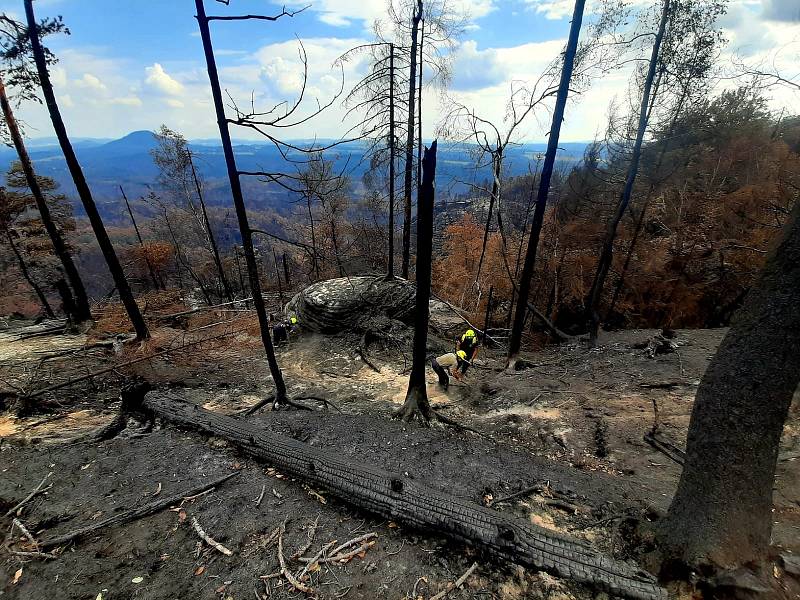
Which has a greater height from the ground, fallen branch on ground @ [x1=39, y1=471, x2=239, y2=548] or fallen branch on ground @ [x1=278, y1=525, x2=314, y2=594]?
fallen branch on ground @ [x1=278, y1=525, x2=314, y2=594]

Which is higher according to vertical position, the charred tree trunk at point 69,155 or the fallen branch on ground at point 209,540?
the charred tree trunk at point 69,155

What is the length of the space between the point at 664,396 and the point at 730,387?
5860 mm

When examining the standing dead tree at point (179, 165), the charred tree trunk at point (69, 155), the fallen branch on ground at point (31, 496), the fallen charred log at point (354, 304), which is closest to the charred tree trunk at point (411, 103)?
the fallen charred log at point (354, 304)

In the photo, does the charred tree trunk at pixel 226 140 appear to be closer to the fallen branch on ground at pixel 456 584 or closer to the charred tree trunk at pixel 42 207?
the fallen branch on ground at pixel 456 584

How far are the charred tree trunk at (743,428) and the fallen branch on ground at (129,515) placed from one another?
198 inches

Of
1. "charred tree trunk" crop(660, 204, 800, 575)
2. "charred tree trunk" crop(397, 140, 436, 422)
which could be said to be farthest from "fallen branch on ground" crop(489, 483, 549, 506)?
"charred tree trunk" crop(397, 140, 436, 422)

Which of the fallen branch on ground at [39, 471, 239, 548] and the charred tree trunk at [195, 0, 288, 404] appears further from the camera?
the charred tree trunk at [195, 0, 288, 404]

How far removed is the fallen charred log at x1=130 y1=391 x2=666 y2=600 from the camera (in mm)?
2955

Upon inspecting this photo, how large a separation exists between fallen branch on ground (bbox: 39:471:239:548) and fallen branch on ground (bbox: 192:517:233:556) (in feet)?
1.76

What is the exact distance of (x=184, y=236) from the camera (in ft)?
100

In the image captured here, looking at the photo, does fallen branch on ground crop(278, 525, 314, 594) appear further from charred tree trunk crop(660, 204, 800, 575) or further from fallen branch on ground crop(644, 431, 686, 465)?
fallen branch on ground crop(644, 431, 686, 465)

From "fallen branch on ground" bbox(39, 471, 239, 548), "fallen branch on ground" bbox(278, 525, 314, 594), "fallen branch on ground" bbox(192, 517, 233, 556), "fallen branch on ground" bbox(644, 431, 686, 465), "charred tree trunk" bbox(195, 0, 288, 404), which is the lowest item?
"fallen branch on ground" bbox(644, 431, 686, 465)

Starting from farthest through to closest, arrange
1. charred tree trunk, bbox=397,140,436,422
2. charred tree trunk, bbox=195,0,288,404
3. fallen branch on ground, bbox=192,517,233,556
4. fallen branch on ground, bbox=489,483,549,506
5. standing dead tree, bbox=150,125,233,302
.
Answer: standing dead tree, bbox=150,125,233,302, charred tree trunk, bbox=397,140,436,422, charred tree trunk, bbox=195,0,288,404, fallen branch on ground, bbox=489,483,549,506, fallen branch on ground, bbox=192,517,233,556

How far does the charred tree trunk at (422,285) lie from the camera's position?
5469 mm
